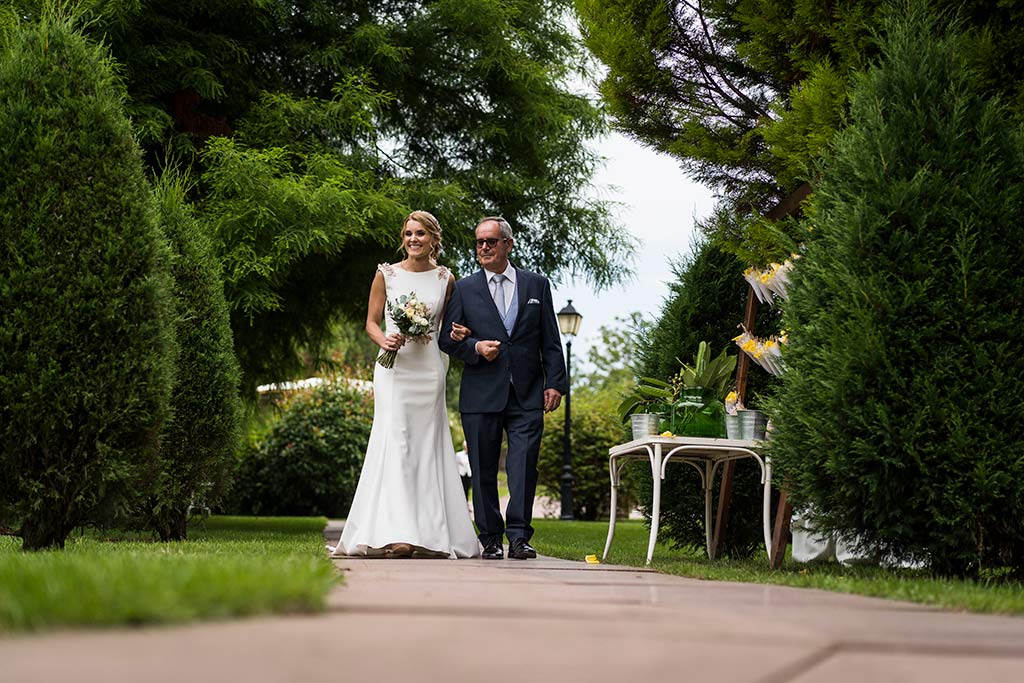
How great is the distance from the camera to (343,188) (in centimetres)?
1462

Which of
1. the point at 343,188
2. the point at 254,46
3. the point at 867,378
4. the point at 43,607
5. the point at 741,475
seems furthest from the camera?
the point at 254,46

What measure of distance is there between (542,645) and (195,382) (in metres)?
8.33

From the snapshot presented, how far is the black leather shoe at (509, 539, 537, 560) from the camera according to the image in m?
7.14

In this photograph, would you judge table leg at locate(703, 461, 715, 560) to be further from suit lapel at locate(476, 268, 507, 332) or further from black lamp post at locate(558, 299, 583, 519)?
black lamp post at locate(558, 299, 583, 519)

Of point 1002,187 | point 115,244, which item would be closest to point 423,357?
point 115,244

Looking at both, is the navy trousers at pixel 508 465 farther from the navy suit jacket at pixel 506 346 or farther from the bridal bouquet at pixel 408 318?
the bridal bouquet at pixel 408 318

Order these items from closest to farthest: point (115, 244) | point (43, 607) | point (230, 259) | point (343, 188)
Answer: point (43, 607) → point (115, 244) → point (230, 259) → point (343, 188)

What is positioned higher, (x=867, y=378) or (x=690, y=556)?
(x=867, y=378)

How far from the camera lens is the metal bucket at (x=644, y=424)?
24.4 ft

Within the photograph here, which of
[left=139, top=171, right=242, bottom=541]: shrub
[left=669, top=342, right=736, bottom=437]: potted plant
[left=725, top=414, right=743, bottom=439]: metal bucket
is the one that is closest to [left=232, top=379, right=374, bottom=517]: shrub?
[left=139, top=171, right=242, bottom=541]: shrub

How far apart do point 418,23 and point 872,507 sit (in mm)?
Result: 12425

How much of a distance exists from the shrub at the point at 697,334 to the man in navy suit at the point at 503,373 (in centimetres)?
174

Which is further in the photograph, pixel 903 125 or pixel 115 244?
pixel 115 244

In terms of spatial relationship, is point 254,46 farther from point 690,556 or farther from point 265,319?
point 690,556
